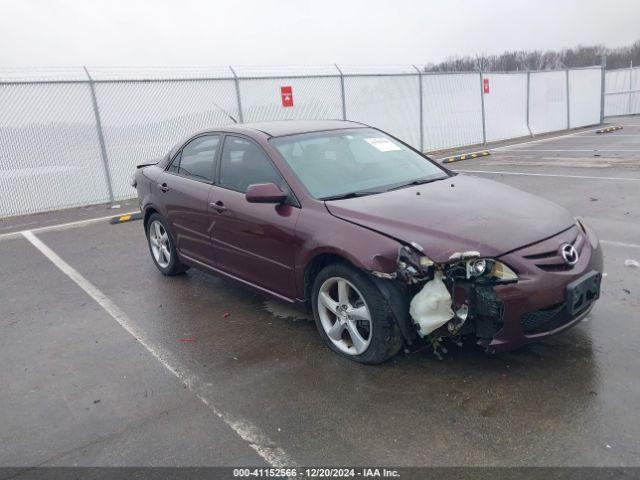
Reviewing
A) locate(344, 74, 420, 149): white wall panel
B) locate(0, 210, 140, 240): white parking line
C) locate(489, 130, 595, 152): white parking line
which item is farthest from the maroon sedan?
locate(489, 130, 595, 152): white parking line

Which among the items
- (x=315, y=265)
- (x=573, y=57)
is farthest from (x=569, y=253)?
(x=573, y=57)

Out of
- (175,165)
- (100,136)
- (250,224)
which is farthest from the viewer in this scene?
(100,136)

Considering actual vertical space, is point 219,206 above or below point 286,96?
below

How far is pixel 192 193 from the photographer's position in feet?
16.7

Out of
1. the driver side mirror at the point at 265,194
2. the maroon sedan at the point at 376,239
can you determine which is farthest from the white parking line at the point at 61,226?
the driver side mirror at the point at 265,194

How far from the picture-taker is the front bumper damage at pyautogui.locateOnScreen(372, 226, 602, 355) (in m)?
3.20

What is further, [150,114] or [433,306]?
[150,114]

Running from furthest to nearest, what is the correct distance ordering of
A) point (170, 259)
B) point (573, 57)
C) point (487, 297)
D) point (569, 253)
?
point (573, 57)
point (170, 259)
point (569, 253)
point (487, 297)

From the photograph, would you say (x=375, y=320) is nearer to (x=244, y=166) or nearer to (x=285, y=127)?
(x=244, y=166)

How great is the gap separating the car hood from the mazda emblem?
0.40ft

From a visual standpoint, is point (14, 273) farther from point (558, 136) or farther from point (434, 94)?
point (558, 136)

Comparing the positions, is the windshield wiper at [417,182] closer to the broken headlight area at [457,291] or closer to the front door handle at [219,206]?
the broken headlight area at [457,291]

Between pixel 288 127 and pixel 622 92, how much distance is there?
31.0m

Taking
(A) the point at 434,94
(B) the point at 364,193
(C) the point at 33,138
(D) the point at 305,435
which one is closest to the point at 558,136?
(A) the point at 434,94
